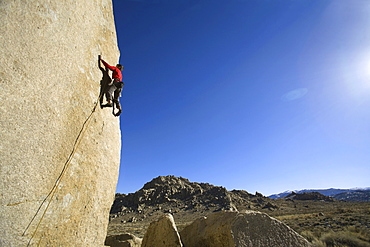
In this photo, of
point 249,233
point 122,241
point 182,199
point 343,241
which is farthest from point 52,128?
point 182,199

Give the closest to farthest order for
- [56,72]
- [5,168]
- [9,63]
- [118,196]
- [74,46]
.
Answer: [5,168], [9,63], [56,72], [74,46], [118,196]

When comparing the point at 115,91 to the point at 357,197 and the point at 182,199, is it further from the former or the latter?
the point at 357,197

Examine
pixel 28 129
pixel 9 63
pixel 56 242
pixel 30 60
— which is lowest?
pixel 56 242

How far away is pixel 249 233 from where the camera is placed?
3961 millimetres

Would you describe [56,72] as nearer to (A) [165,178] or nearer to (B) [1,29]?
(B) [1,29]

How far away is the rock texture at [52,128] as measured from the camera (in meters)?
2.40

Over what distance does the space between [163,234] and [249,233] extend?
1.99m

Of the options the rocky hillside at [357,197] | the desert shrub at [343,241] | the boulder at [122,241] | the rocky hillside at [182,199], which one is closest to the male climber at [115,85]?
the boulder at [122,241]

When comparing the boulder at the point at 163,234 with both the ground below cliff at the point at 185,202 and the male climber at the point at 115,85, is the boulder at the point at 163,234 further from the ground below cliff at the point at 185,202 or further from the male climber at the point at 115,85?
the ground below cliff at the point at 185,202

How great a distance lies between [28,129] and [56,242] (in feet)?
5.33

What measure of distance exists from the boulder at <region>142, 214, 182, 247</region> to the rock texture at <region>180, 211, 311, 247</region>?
28.4 inches

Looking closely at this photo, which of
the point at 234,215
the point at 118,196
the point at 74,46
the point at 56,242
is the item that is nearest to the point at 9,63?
the point at 74,46

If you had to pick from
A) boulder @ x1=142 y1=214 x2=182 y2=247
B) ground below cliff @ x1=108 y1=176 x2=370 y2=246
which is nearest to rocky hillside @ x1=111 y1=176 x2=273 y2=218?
ground below cliff @ x1=108 y1=176 x2=370 y2=246

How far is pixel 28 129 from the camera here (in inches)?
101
